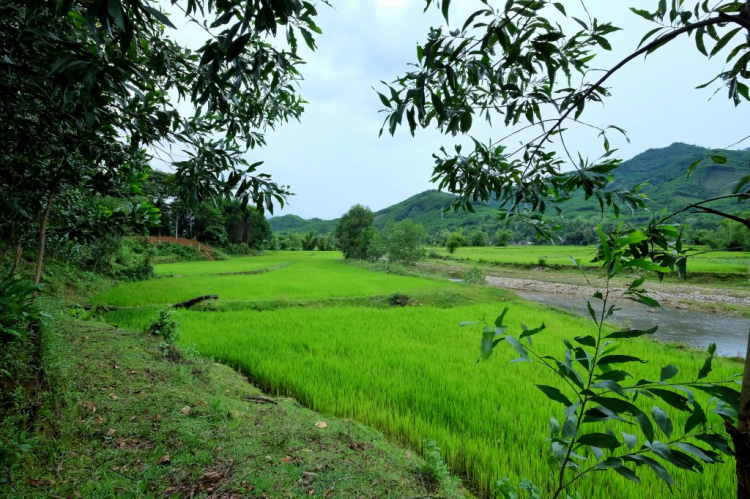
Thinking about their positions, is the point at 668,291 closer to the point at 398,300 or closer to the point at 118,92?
the point at 398,300

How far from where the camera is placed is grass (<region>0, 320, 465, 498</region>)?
2.02 metres

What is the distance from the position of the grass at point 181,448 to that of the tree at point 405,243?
2685 centimetres

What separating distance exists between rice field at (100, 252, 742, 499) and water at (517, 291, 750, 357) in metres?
3.44

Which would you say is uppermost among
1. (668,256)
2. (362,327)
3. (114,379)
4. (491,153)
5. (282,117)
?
(282,117)

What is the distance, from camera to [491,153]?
6.11 ft

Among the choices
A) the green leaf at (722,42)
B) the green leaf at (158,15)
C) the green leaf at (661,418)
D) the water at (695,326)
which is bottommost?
the water at (695,326)

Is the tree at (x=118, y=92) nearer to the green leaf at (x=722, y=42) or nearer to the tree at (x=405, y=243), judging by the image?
the green leaf at (x=722, y=42)

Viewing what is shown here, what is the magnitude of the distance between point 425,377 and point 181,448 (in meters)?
3.35

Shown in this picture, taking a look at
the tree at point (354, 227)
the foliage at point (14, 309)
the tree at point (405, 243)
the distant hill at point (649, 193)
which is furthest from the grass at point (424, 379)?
the tree at point (354, 227)

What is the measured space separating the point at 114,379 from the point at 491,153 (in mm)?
3861

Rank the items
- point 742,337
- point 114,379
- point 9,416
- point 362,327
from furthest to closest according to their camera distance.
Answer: point 742,337
point 362,327
point 114,379
point 9,416

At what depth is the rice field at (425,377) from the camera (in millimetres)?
2898

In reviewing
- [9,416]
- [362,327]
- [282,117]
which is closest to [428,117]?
[282,117]

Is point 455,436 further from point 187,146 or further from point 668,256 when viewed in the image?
point 187,146
